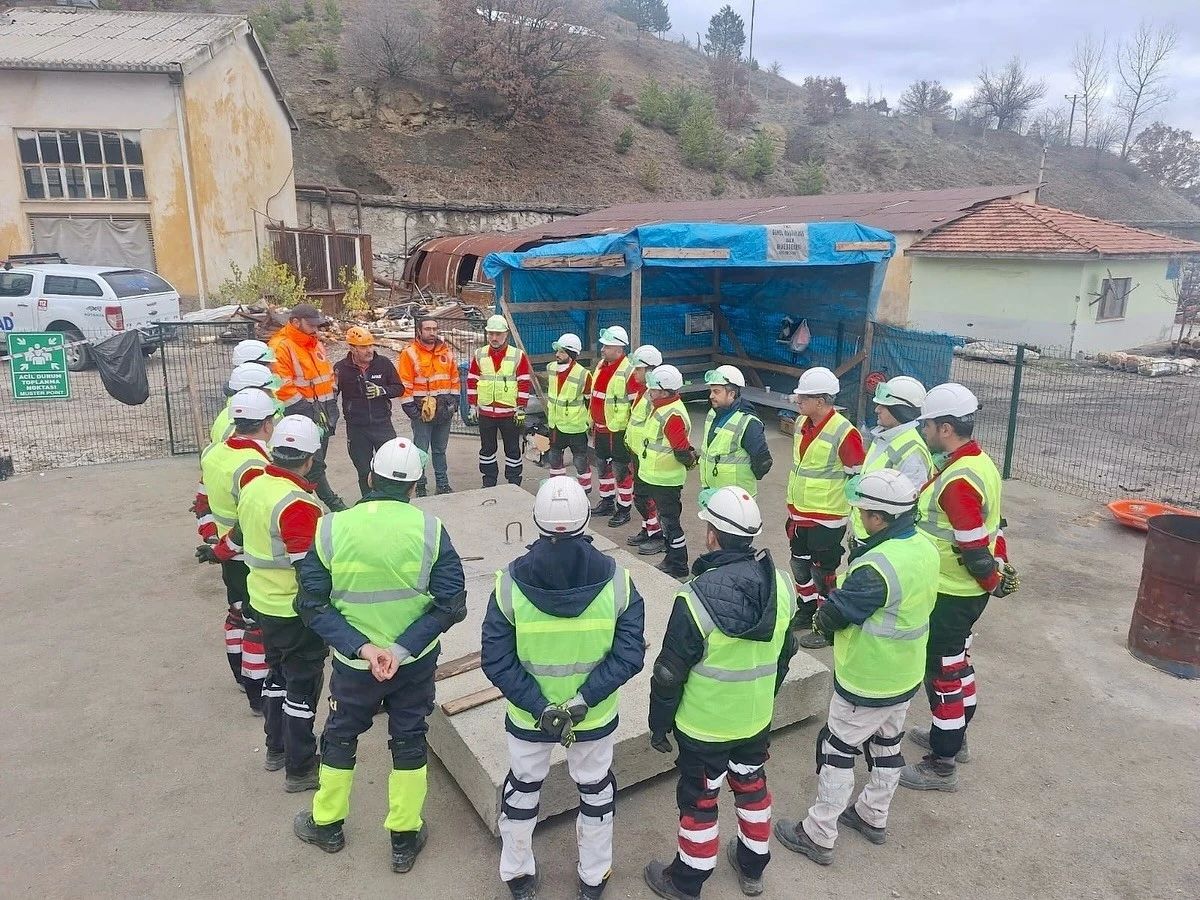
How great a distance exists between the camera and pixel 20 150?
20672mm

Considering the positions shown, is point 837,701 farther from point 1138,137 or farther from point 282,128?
point 1138,137

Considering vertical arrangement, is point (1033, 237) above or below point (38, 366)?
above

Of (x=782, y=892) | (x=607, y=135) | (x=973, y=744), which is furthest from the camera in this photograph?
(x=607, y=135)

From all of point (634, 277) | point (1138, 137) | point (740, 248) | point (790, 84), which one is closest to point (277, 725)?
→ point (634, 277)

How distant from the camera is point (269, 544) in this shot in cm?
391

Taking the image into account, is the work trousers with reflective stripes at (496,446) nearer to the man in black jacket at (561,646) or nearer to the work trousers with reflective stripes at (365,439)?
the work trousers with reflective stripes at (365,439)


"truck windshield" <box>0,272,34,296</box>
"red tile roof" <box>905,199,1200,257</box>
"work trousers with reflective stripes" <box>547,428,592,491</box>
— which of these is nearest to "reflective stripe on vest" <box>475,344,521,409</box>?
"work trousers with reflective stripes" <box>547,428,592,491</box>

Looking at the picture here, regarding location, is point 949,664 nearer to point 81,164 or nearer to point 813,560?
point 813,560

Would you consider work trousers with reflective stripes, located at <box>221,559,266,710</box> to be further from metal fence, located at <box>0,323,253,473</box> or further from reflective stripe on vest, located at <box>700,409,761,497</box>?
metal fence, located at <box>0,323,253,473</box>

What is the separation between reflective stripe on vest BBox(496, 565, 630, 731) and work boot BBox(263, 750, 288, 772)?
81.4 inches

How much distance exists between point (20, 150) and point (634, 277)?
767 inches

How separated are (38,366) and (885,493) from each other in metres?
12.3

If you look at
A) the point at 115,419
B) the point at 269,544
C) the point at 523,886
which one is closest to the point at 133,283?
the point at 115,419

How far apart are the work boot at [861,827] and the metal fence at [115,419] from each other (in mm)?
8808
